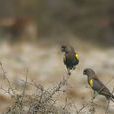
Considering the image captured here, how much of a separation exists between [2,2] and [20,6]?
2.26ft

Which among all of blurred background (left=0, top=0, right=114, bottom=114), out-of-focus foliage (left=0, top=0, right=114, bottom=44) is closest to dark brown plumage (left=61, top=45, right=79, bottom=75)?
blurred background (left=0, top=0, right=114, bottom=114)

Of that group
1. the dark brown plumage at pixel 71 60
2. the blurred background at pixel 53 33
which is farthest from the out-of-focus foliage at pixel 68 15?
the dark brown plumage at pixel 71 60

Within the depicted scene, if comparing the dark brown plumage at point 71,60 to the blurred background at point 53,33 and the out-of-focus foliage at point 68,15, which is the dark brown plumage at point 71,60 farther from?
the out-of-focus foliage at point 68,15

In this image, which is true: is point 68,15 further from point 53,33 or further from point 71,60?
point 71,60

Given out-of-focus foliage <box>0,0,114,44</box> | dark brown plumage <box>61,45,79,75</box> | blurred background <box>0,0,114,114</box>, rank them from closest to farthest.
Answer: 1. dark brown plumage <box>61,45,79,75</box>
2. blurred background <box>0,0,114,114</box>
3. out-of-focus foliage <box>0,0,114,44</box>

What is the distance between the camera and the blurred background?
23.2 metres

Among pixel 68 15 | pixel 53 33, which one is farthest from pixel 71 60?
pixel 68 15

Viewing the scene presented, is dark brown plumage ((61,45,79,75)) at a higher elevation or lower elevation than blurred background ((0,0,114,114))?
higher

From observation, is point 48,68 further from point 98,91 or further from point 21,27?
point 98,91

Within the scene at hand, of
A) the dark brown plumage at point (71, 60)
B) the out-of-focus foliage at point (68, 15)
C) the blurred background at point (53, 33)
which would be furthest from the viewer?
the out-of-focus foliage at point (68, 15)

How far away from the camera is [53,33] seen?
25969 mm

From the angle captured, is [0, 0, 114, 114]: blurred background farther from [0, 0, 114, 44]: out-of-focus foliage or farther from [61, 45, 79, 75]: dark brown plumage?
[61, 45, 79, 75]: dark brown plumage

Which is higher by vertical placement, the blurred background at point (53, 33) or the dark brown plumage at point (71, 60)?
the dark brown plumage at point (71, 60)

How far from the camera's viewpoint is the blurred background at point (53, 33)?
23203mm
